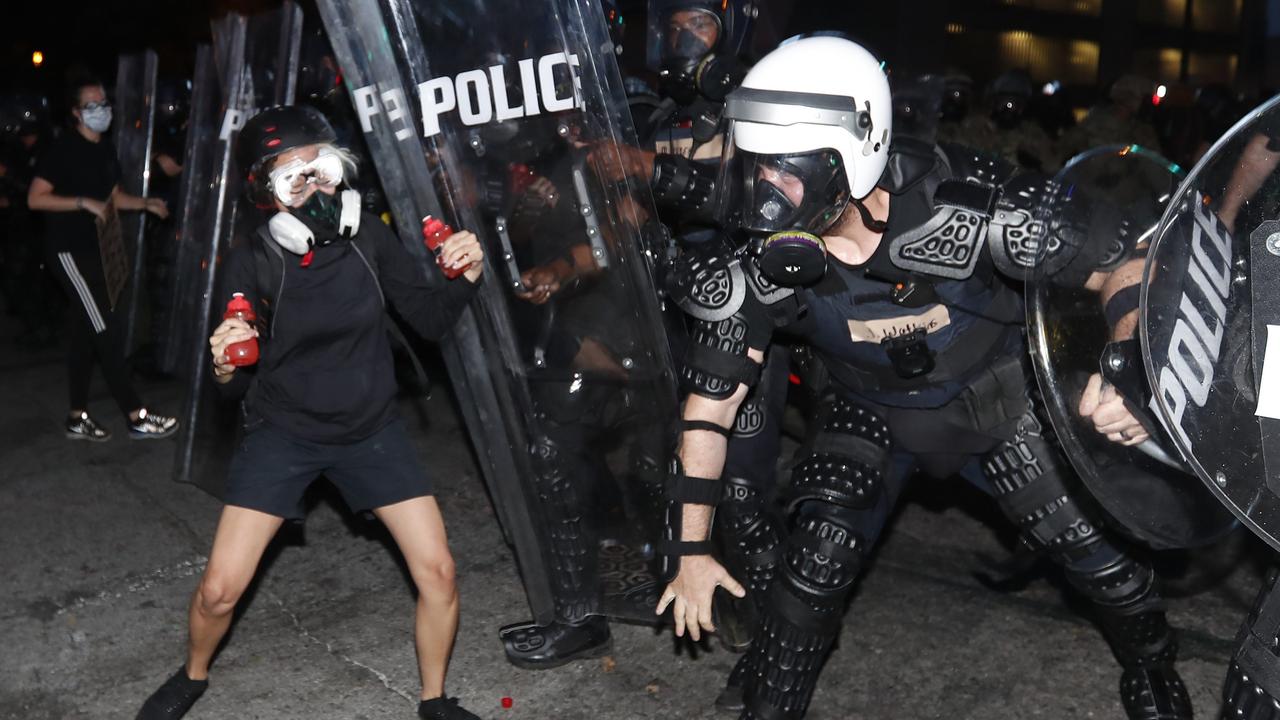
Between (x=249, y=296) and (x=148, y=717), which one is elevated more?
(x=249, y=296)

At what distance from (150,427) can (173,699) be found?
9.69 ft

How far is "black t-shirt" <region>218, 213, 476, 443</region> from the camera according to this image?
299 centimetres

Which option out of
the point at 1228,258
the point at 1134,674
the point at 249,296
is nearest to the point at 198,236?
the point at 249,296

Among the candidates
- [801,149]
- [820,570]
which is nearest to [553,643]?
[820,570]

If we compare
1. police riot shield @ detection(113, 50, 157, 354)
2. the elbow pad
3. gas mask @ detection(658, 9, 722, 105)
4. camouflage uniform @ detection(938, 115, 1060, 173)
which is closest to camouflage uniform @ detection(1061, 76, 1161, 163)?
camouflage uniform @ detection(938, 115, 1060, 173)

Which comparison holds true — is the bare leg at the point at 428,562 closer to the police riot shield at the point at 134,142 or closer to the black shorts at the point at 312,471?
the black shorts at the point at 312,471

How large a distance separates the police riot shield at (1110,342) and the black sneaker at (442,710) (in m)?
1.85

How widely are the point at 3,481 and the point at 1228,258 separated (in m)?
5.30

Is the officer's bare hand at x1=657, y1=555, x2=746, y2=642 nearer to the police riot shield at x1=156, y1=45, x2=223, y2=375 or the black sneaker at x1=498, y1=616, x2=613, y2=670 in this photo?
the black sneaker at x1=498, y1=616, x2=613, y2=670

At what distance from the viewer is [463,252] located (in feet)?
10.4

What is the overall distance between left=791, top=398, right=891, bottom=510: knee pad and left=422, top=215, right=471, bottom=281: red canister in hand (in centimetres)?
107

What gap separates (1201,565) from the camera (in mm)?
4387

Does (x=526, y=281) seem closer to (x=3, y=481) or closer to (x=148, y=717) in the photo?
(x=148, y=717)

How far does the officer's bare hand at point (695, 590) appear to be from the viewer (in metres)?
2.92
